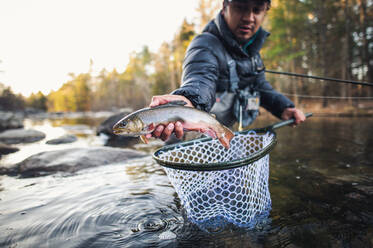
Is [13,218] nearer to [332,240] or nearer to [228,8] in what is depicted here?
[332,240]

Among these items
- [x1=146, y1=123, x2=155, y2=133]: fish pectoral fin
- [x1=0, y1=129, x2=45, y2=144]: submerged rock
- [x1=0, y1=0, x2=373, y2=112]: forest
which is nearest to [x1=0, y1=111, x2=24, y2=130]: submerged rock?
[x1=0, y1=129, x2=45, y2=144]: submerged rock

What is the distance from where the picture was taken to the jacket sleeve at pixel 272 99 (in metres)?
3.80

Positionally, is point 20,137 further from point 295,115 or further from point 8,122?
point 295,115

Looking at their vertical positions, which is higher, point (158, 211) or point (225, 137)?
point (225, 137)

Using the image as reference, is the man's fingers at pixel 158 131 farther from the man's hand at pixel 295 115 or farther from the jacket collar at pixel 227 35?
the man's hand at pixel 295 115

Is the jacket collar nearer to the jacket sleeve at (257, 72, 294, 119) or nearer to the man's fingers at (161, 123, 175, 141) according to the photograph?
the jacket sleeve at (257, 72, 294, 119)

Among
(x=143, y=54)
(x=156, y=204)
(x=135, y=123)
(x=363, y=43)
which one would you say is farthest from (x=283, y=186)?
(x=143, y=54)

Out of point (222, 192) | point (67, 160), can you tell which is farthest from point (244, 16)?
point (67, 160)

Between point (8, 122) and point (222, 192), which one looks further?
point (8, 122)

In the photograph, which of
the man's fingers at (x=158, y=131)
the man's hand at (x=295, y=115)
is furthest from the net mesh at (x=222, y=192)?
the man's hand at (x=295, y=115)

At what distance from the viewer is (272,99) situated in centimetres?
396

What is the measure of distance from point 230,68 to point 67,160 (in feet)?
13.3

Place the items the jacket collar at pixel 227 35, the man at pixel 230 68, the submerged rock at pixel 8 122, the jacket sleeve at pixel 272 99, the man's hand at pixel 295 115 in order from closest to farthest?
the man at pixel 230 68 < the jacket collar at pixel 227 35 < the man's hand at pixel 295 115 < the jacket sleeve at pixel 272 99 < the submerged rock at pixel 8 122

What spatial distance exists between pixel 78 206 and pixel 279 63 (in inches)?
941
